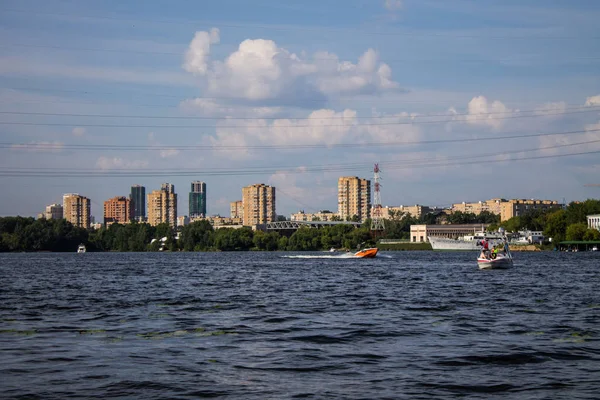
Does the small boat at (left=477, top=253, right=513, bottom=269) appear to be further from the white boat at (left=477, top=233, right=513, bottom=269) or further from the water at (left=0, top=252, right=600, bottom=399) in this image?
the water at (left=0, top=252, right=600, bottom=399)

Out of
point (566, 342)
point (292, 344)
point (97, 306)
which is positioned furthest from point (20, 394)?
point (97, 306)

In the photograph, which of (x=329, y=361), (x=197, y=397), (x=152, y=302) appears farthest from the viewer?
(x=152, y=302)

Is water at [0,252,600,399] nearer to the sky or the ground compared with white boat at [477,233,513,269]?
nearer to the ground

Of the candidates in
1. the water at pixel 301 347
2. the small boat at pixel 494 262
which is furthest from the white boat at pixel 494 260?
the water at pixel 301 347

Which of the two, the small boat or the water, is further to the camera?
the small boat

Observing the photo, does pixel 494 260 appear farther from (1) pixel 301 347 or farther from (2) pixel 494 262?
(1) pixel 301 347

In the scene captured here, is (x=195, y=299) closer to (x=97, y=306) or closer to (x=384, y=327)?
(x=97, y=306)

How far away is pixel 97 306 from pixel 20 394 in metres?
24.3

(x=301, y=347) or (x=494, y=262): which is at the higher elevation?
(x=494, y=262)

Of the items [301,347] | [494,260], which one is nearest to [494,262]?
[494,260]

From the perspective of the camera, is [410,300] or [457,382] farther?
[410,300]

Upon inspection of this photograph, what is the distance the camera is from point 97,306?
145 feet

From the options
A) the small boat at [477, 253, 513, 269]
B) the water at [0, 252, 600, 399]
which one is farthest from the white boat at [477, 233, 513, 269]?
the water at [0, 252, 600, 399]

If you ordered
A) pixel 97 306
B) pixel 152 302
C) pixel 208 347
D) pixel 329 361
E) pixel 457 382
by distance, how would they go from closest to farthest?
pixel 457 382
pixel 329 361
pixel 208 347
pixel 97 306
pixel 152 302
